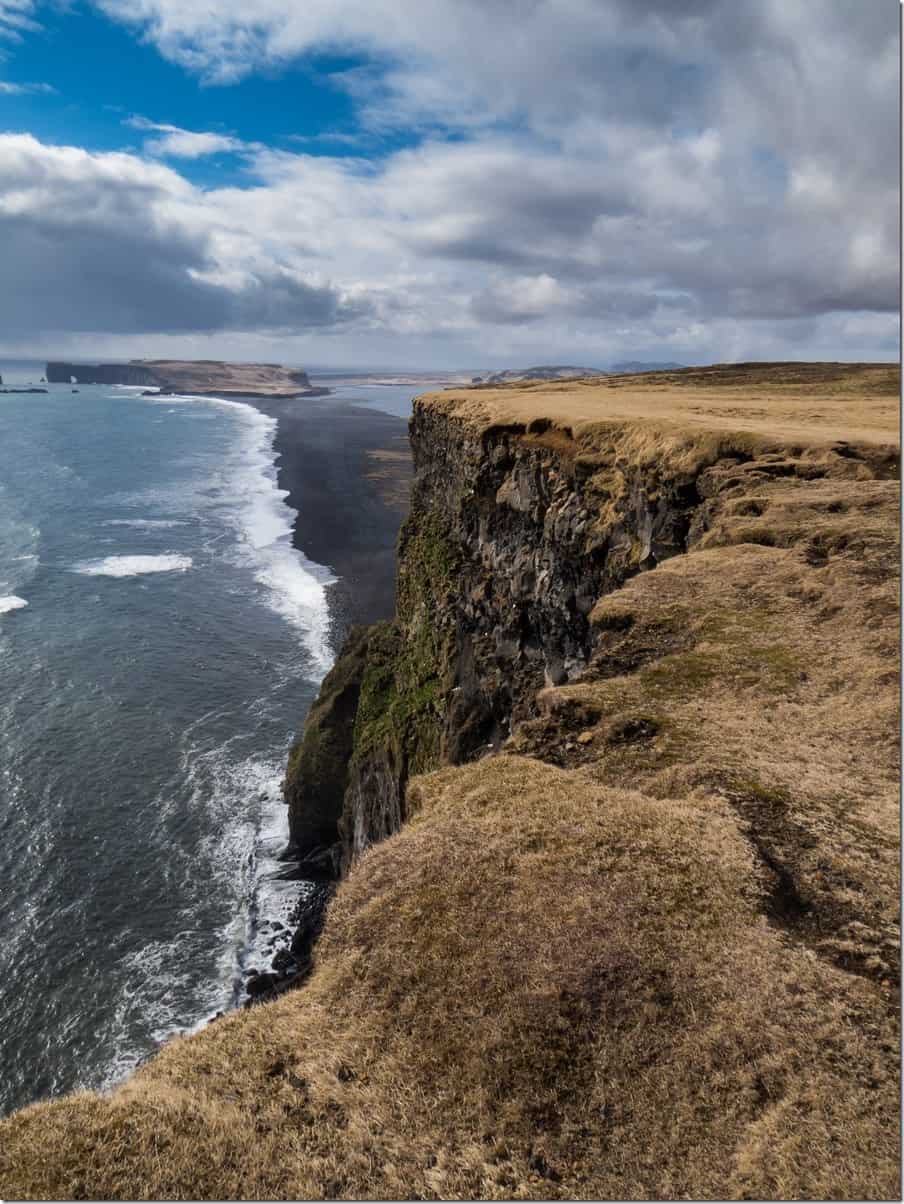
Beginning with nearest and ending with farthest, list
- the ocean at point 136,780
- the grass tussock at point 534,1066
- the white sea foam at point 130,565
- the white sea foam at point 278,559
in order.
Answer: the grass tussock at point 534,1066
the ocean at point 136,780
the white sea foam at point 278,559
the white sea foam at point 130,565

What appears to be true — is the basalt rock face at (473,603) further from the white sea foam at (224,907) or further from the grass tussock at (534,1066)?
the grass tussock at (534,1066)

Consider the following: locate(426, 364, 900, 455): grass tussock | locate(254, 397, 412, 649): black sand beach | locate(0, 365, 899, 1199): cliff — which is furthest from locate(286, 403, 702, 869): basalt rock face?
locate(254, 397, 412, 649): black sand beach

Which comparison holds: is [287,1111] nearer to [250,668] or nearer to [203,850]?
[203,850]

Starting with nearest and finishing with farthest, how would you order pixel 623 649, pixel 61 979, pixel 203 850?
1. pixel 623 649
2. pixel 61 979
3. pixel 203 850

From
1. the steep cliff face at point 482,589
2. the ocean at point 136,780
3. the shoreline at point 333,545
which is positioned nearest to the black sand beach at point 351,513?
the shoreline at point 333,545

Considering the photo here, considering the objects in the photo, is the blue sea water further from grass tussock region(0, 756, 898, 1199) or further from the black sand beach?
grass tussock region(0, 756, 898, 1199)

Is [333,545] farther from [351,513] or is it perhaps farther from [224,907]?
[224,907]

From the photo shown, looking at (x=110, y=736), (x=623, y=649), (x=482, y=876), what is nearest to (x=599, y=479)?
(x=623, y=649)
